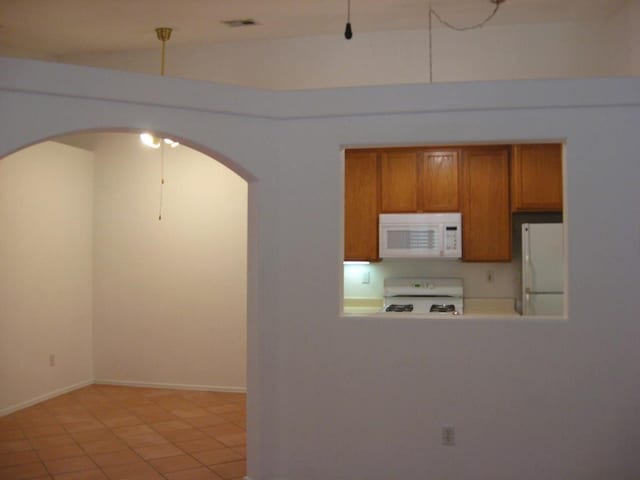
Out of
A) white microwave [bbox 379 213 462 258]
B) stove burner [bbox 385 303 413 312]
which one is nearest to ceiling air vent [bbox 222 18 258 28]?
white microwave [bbox 379 213 462 258]

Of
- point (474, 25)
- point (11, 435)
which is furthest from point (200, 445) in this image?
point (474, 25)

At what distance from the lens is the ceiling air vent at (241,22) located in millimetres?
5672

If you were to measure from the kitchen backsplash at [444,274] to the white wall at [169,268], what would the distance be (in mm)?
1192

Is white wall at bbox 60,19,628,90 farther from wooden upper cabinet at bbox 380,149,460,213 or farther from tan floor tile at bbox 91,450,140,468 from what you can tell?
tan floor tile at bbox 91,450,140,468

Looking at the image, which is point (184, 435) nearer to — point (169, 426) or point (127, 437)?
point (169, 426)

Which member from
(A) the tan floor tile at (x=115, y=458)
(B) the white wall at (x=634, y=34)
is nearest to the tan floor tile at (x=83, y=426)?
(A) the tan floor tile at (x=115, y=458)

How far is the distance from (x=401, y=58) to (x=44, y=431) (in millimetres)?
4458

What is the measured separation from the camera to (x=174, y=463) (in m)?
4.57

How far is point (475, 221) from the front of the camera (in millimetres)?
6211

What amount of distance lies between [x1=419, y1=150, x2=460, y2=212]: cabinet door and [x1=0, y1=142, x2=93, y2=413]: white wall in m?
3.56

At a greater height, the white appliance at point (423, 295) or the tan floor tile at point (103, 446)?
the white appliance at point (423, 295)

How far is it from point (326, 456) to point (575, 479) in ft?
4.91

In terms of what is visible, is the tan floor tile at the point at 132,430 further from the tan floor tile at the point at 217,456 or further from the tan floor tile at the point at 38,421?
the tan floor tile at the point at 217,456

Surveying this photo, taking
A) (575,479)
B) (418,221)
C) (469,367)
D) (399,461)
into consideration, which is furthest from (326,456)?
(418,221)
